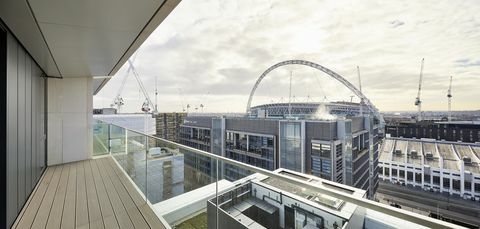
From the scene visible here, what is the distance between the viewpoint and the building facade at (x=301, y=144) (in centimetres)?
1612

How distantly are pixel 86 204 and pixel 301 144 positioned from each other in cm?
1558

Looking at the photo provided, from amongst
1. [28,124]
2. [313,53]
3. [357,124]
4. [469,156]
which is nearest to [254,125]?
[357,124]

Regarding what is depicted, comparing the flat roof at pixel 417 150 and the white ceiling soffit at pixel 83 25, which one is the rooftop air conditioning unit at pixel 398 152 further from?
the white ceiling soffit at pixel 83 25

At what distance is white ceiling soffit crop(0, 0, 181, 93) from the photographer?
180 centimetres

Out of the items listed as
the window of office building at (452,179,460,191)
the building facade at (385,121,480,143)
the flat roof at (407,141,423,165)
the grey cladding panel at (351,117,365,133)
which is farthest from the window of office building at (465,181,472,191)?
the building facade at (385,121,480,143)

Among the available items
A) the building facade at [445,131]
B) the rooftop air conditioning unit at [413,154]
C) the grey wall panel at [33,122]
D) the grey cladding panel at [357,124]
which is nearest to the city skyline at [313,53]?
the building facade at [445,131]

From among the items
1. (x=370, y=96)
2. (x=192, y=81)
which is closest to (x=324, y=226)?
(x=192, y=81)

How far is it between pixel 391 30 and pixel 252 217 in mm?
28839

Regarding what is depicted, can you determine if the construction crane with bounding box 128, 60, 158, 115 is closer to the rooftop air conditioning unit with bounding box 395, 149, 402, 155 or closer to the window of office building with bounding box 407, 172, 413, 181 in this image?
the window of office building with bounding box 407, 172, 413, 181

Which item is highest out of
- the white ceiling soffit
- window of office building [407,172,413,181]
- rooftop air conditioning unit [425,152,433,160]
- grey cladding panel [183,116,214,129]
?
the white ceiling soffit

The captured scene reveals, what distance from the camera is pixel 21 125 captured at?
9.37ft

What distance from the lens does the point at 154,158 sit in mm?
3117

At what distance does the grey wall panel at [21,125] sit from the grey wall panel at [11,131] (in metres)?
0.16

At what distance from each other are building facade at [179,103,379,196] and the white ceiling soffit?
15.3m
